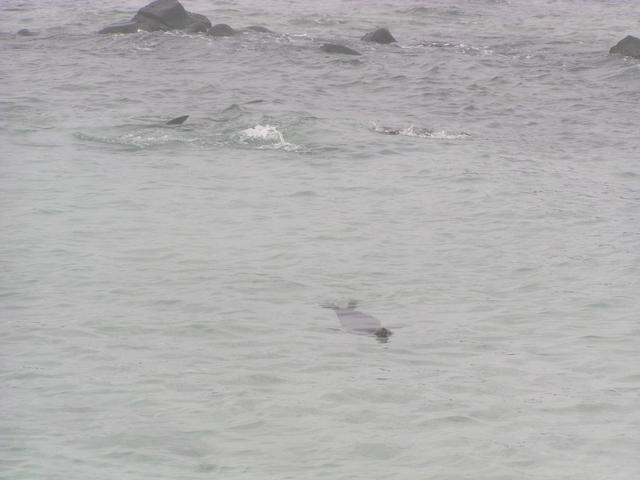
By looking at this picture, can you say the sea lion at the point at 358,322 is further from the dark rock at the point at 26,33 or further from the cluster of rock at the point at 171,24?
the dark rock at the point at 26,33

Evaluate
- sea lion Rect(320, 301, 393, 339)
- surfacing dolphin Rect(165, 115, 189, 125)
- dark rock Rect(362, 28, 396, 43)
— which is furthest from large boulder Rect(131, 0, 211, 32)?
sea lion Rect(320, 301, 393, 339)

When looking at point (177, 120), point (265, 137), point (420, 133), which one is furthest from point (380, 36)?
point (265, 137)

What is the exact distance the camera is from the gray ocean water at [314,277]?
5.29 m

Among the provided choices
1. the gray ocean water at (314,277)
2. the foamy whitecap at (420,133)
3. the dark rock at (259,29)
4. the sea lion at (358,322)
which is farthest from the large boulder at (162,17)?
the sea lion at (358,322)

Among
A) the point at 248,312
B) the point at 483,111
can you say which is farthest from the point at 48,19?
the point at 248,312

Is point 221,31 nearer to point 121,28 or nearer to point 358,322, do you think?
point 121,28

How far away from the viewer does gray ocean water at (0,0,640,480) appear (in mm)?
5285

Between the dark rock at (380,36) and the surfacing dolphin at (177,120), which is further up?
the dark rock at (380,36)

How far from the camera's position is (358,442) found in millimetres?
5262

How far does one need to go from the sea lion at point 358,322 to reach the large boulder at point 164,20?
18.0 meters

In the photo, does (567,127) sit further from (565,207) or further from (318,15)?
(318,15)

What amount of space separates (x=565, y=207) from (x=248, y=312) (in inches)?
185

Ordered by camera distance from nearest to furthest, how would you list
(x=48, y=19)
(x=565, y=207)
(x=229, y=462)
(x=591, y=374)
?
(x=229, y=462)
(x=591, y=374)
(x=565, y=207)
(x=48, y=19)

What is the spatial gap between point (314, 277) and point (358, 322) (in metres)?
1.14
